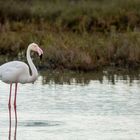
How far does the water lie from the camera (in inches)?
527

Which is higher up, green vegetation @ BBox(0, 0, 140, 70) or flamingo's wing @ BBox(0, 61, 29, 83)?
green vegetation @ BBox(0, 0, 140, 70)

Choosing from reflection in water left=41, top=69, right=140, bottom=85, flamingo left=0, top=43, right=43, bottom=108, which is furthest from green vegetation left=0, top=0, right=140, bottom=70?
flamingo left=0, top=43, right=43, bottom=108

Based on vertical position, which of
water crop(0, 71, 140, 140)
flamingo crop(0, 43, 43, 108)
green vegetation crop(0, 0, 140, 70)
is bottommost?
water crop(0, 71, 140, 140)

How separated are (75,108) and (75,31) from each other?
1304cm

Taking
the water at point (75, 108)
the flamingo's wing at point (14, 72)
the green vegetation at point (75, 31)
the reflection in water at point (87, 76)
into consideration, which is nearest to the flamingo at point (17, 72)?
the flamingo's wing at point (14, 72)

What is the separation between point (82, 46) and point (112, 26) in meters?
5.89

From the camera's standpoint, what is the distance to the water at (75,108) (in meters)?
13.4

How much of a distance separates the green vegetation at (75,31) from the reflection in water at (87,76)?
0.47 meters

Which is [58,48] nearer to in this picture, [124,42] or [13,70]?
[124,42]

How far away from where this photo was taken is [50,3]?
3609 cm

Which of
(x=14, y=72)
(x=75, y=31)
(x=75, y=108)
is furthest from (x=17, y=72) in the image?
(x=75, y=31)

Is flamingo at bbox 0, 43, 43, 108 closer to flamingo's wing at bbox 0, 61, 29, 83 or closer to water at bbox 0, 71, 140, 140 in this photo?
flamingo's wing at bbox 0, 61, 29, 83

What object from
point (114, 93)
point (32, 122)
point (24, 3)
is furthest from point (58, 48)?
point (24, 3)

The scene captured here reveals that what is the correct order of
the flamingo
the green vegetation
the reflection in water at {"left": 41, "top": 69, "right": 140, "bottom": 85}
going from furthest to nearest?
the green vegetation
the reflection in water at {"left": 41, "top": 69, "right": 140, "bottom": 85}
the flamingo
